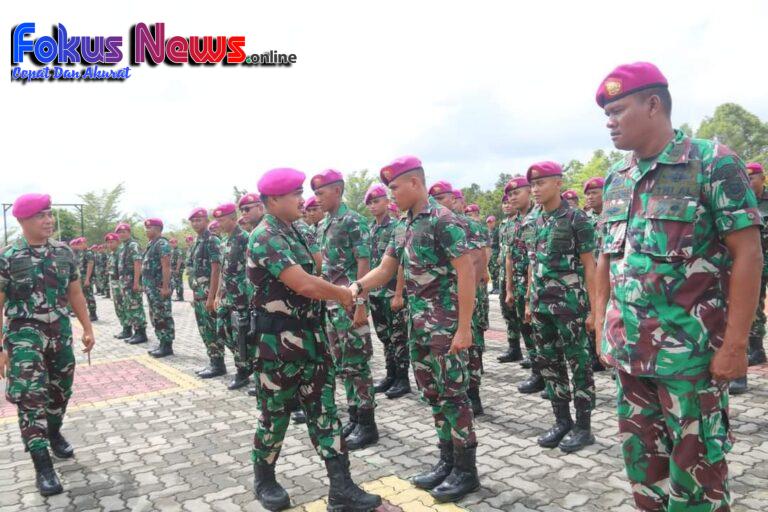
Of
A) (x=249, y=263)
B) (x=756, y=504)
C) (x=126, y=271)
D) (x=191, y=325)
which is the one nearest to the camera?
(x=756, y=504)

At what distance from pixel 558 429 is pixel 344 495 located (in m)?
1.97

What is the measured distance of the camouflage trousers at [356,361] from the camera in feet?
15.7

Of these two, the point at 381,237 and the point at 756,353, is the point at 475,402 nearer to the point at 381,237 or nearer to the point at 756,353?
the point at 381,237

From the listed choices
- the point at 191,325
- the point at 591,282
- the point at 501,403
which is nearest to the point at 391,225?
the point at 501,403

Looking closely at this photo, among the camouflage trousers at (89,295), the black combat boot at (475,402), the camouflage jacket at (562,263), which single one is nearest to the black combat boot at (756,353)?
the camouflage jacket at (562,263)

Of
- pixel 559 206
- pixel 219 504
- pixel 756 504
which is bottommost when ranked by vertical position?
pixel 219 504

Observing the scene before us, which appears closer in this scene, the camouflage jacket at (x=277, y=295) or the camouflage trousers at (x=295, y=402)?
the camouflage jacket at (x=277, y=295)

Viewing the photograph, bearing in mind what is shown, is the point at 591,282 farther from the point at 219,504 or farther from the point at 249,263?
the point at 219,504

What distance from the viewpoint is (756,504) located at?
3197mm

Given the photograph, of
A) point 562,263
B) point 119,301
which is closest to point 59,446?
point 562,263

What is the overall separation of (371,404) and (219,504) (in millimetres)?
1539

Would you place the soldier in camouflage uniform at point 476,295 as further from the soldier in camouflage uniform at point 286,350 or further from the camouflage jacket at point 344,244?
the soldier in camouflage uniform at point 286,350

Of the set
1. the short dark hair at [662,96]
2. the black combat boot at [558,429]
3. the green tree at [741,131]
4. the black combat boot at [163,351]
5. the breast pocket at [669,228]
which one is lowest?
the black combat boot at [163,351]

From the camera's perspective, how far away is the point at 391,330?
6523 mm
